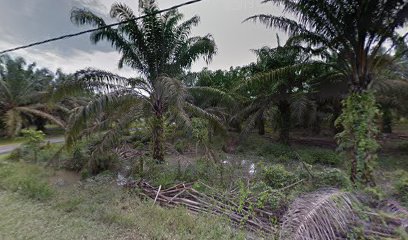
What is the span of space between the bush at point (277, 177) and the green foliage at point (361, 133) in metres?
1.49

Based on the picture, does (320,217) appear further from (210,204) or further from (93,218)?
(93,218)

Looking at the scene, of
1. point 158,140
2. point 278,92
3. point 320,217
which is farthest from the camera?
point 278,92

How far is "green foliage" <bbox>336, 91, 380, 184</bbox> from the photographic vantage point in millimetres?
5605

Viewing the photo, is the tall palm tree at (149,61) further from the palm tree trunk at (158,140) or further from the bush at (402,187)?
the bush at (402,187)

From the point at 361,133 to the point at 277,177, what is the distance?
2.18 metres

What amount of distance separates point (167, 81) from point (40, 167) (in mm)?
6036

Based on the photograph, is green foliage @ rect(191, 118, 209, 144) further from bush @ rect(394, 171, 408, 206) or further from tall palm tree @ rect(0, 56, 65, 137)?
tall palm tree @ rect(0, 56, 65, 137)

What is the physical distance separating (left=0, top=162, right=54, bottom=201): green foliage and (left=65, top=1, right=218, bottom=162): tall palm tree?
233 centimetres

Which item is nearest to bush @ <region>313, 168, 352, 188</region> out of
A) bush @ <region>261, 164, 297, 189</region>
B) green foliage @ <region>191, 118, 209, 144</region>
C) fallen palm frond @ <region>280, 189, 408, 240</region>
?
bush @ <region>261, 164, 297, 189</region>

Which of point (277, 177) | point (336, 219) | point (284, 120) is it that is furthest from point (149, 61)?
point (284, 120)

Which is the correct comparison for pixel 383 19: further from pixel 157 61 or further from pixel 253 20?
pixel 157 61

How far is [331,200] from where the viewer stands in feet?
13.1

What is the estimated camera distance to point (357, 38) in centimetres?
605

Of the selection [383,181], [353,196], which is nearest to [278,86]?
[383,181]
